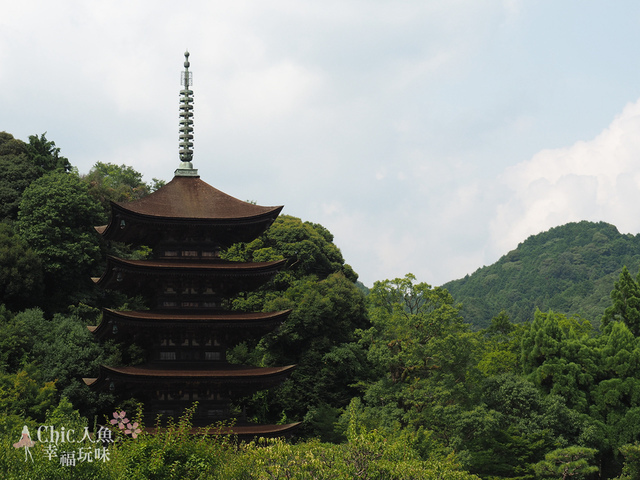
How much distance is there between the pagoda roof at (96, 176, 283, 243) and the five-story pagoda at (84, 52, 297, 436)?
45 millimetres

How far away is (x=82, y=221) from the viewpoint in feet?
185

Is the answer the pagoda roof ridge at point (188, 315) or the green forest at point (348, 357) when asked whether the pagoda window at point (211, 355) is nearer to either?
the pagoda roof ridge at point (188, 315)

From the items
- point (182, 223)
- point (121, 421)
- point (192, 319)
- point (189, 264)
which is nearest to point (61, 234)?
point (182, 223)

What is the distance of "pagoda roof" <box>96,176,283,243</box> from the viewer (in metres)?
36.9

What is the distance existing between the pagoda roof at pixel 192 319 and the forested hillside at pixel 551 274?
99796mm

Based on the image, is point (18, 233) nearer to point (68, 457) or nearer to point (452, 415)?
point (452, 415)

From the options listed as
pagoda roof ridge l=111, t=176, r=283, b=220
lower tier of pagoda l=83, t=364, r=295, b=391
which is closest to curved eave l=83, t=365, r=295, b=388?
lower tier of pagoda l=83, t=364, r=295, b=391

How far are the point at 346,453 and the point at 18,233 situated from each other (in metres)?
35.6

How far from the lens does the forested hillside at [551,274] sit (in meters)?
138

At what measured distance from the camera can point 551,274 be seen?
161 metres

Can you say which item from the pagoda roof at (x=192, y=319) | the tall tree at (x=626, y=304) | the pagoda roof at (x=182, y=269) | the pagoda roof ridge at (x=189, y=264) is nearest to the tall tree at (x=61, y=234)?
the pagoda roof at (x=182, y=269)

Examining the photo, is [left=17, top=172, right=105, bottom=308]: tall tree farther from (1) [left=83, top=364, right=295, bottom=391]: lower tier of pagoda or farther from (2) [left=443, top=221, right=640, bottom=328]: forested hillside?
(2) [left=443, top=221, right=640, bottom=328]: forested hillside

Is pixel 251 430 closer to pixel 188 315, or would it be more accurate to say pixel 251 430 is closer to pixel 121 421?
pixel 188 315

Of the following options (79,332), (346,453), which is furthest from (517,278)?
(346,453)
